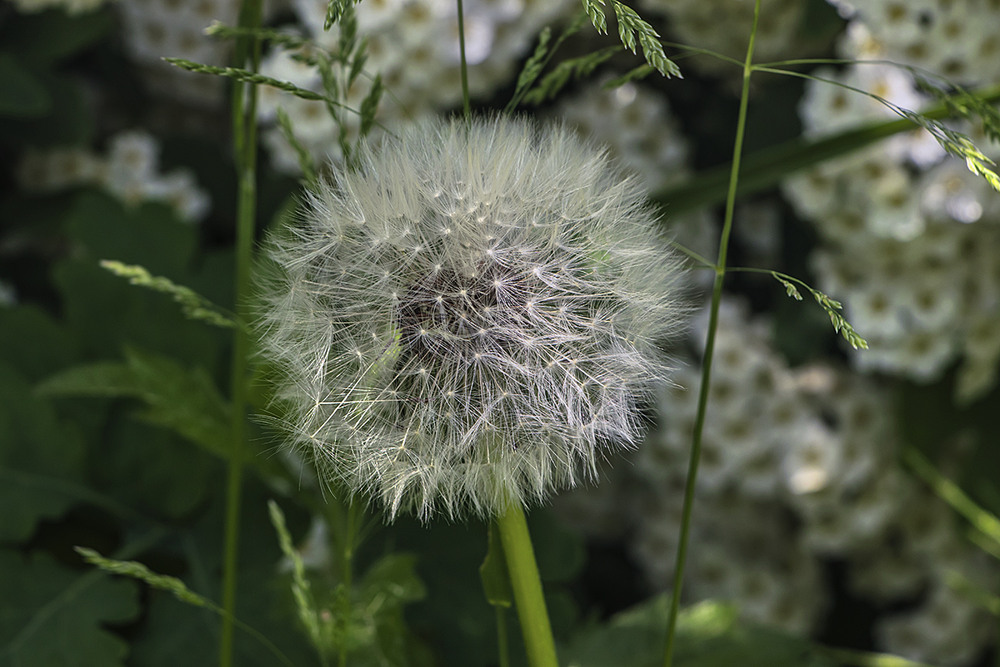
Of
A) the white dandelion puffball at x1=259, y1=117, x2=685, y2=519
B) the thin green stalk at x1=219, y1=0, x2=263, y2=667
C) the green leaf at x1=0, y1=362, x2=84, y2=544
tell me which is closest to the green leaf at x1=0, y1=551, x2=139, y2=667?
the green leaf at x1=0, y1=362, x2=84, y2=544

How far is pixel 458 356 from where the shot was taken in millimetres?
444

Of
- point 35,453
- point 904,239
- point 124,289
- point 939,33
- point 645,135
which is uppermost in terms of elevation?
point 939,33

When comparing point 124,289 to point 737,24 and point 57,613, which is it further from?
point 737,24

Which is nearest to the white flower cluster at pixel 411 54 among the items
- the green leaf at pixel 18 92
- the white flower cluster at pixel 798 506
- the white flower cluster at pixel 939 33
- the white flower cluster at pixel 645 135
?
the white flower cluster at pixel 645 135

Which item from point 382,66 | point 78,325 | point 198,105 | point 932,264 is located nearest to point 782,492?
point 932,264

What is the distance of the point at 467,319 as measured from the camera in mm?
441

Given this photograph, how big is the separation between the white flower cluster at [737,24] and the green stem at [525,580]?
0.84 m

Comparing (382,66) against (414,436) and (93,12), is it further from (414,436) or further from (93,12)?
(414,436)

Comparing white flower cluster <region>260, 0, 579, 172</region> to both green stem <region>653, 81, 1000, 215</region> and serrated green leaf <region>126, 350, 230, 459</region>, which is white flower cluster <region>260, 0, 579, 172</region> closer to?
green stem <region>653, 81, 1000, 215</region>

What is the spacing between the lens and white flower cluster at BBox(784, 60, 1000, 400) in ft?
3.26

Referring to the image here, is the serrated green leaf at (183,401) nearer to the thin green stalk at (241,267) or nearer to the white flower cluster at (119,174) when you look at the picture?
the thin green stalk at (241,267)

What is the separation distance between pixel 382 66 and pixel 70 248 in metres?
0.66

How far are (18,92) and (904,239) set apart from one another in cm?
108

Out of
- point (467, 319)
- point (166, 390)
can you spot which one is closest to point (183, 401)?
point (166, 390)
